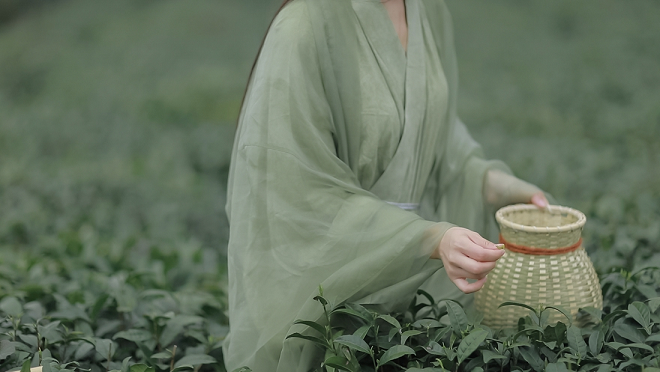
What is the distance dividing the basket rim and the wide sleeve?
217 millimetres

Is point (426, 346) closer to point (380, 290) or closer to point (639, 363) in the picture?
point (380, 290)

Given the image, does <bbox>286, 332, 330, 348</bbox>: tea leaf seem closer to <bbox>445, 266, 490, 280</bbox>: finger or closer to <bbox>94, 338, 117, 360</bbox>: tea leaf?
<bbox>445, 266, 490, 280</bbox>: finger

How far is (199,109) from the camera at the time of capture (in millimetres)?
5660

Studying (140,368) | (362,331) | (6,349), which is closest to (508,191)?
(362,331)

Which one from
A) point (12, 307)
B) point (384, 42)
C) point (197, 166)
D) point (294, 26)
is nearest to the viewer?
point (294, 26)

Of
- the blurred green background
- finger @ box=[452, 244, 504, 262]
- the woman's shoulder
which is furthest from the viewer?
the blurred green background

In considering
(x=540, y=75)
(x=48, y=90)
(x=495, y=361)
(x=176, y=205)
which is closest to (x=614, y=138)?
(x=540, y=75)

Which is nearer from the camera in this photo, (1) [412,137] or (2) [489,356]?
(2) [489,356]

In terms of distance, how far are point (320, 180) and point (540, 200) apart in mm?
629

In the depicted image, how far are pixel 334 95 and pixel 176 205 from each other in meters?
2.18

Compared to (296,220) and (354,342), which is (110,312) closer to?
(296,220)

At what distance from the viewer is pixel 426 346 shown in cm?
157

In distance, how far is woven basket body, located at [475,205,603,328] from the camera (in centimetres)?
162

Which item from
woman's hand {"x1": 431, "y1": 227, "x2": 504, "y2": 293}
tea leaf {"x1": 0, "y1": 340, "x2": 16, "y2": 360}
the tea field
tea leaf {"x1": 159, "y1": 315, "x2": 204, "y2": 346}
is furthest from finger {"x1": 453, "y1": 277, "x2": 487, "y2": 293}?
tea leaf {"x1": 0, "y1": 340, "x2": 16, "y2": 360}
